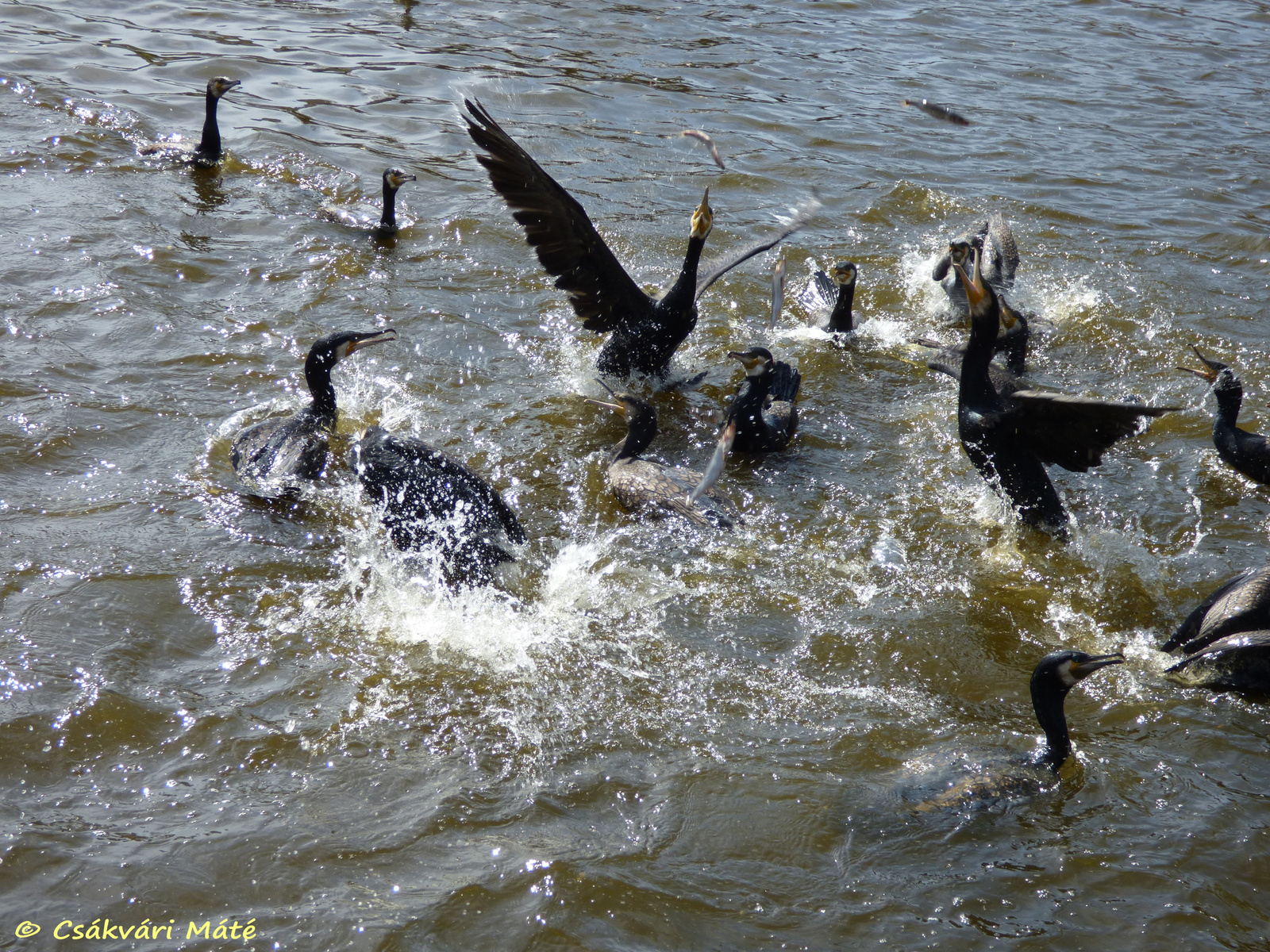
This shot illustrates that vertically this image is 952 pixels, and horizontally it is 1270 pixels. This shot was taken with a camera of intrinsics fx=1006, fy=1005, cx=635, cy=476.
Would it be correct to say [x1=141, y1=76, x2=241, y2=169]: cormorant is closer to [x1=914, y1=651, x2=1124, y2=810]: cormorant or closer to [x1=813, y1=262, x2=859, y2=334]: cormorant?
[x1=813, y1=262, x2=859, y2=334]: cormorant

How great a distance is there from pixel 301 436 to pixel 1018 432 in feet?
12.9

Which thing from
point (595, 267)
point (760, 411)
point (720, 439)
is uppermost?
point (595, 267)

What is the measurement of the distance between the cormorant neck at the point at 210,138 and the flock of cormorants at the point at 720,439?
438 cm

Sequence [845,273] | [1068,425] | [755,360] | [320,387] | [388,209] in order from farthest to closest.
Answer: [388,209], [845,273], [755,360], [320,387], [1068,425]

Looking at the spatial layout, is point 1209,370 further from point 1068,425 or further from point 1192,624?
point 1192,624

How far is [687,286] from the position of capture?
709cm

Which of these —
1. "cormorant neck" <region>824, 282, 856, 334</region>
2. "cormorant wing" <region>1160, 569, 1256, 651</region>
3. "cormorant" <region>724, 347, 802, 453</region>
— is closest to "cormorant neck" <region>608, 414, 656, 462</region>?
"cormorant" <region>724, 347, 802, 453</region>

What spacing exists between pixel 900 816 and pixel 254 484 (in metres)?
3.64

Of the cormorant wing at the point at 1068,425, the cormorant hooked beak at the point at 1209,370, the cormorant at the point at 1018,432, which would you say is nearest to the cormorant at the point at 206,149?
the cormorant at the point at 1018,432

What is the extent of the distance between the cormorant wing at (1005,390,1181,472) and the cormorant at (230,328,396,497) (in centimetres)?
361

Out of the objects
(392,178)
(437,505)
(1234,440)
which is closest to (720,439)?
(437,505)

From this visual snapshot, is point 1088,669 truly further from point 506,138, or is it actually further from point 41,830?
point 506,138

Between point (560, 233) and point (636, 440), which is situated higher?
point (560, 233)

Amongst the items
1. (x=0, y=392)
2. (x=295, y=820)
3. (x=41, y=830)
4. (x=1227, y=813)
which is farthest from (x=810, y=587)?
(x=0, y=392)
